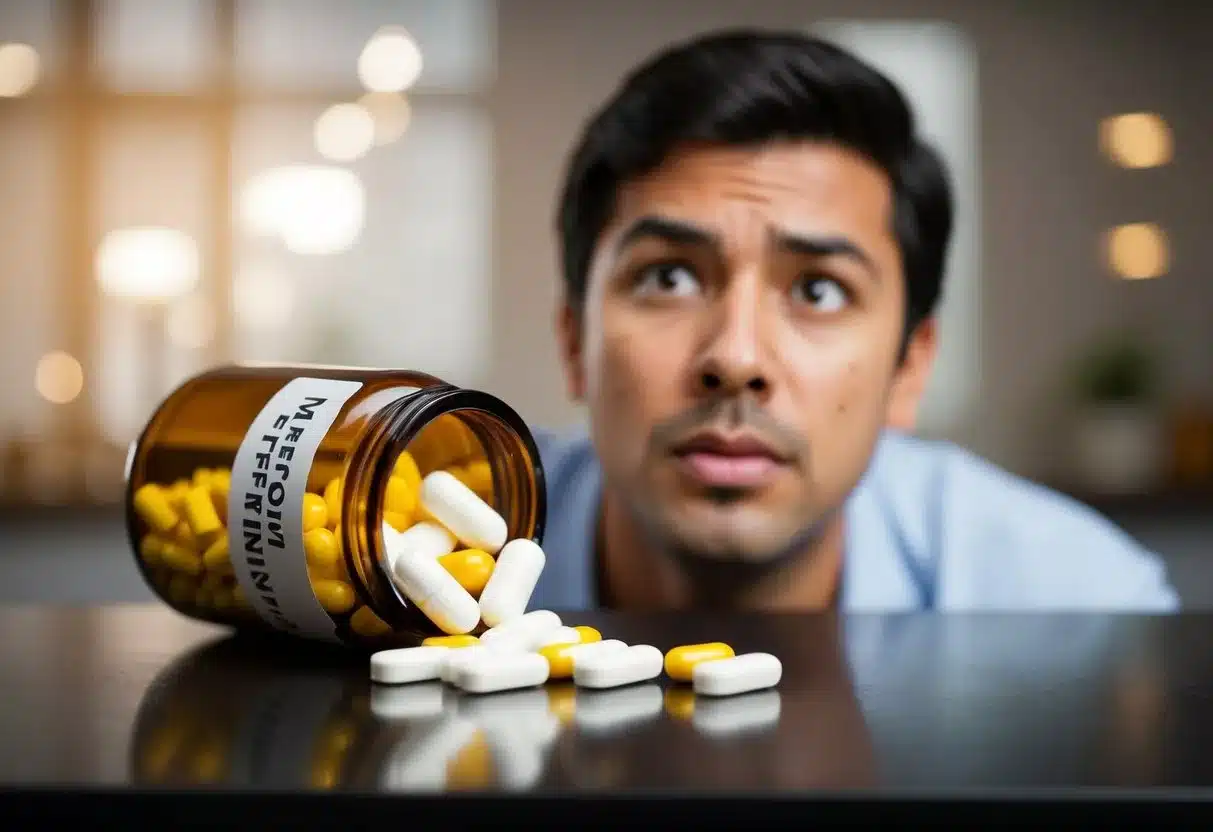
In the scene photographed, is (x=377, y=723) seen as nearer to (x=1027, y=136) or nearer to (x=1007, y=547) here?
(x=1007, y=547)

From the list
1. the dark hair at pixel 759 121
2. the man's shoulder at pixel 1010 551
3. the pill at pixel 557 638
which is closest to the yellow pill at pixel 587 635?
the pill at pixel 557 638

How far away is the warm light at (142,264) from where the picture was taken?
9.81 feet

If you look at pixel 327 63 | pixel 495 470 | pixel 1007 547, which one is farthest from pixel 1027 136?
pixel 495 470

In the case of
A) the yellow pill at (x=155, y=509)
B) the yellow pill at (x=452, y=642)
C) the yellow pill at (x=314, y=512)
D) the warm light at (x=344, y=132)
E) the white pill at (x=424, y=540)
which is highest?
the warm light at (x=344, y=132)

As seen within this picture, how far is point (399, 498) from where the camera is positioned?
68 cm

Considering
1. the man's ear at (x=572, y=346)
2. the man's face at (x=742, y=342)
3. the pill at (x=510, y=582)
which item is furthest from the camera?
the man's ear at (x=572, y=346)

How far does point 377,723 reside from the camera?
0.48 meters

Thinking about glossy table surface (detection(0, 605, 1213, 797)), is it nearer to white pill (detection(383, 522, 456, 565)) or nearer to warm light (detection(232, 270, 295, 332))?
white pill (detection(383, 522, 456, 565))

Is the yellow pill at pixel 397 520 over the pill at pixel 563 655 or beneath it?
over

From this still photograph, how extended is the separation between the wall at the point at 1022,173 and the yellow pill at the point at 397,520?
2.30m

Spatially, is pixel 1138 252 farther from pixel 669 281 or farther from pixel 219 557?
pixel 219 557

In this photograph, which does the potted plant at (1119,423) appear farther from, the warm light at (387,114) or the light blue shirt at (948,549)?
the warm light at (387,114)

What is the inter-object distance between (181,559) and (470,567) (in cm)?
15

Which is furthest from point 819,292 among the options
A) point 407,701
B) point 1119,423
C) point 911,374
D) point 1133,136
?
point 1133,136
